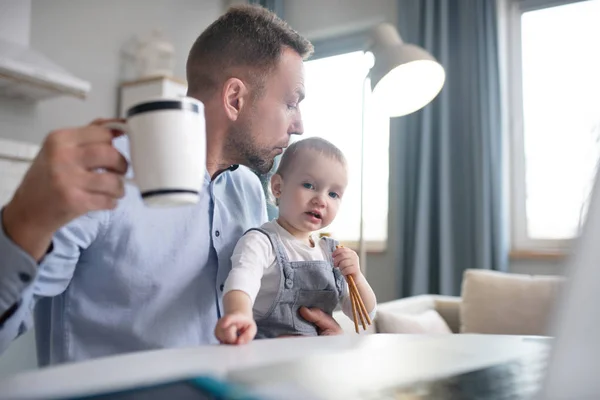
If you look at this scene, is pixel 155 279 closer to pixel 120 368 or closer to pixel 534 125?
pixel 120 368

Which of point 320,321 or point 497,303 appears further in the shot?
point 497,303

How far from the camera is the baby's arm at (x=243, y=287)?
0.58m

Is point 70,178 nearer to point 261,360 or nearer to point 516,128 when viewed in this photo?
point 261,360

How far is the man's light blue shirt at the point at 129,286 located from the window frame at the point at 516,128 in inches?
91.8

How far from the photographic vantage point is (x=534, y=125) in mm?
2771

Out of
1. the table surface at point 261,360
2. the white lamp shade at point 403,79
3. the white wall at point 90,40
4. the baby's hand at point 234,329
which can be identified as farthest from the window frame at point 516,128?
the baby's hand at point 234,329

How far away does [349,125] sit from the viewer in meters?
1.67

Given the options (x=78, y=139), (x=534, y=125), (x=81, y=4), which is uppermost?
(x=81, y=4)

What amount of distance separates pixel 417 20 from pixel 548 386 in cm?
305

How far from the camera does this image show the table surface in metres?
0.38

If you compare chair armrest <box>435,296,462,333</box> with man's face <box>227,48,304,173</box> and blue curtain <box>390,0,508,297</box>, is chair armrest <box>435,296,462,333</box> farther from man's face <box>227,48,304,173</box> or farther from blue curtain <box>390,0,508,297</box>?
man's face <box>227,48,304,173</box>

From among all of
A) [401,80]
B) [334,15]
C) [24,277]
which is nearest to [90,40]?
[334,15]

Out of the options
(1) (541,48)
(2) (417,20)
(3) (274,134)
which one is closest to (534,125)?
(1) (541,48)

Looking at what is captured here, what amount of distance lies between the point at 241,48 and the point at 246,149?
0.56 feet
